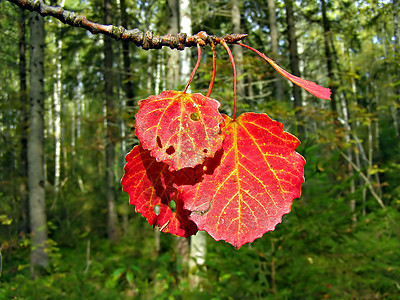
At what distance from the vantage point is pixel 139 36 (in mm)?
536

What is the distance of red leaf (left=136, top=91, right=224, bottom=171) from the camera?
413 mm

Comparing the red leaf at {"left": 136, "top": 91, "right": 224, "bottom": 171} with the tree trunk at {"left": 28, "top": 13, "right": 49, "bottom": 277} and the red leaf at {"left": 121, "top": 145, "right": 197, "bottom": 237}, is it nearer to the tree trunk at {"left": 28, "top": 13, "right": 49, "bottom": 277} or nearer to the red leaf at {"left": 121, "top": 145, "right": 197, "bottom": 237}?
the red leaf at {"left": 121, "top": 145, "right": 197, "bottom": 237}

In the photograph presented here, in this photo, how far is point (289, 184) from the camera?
43 cm

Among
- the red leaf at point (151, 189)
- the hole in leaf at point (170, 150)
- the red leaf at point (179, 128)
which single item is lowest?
the red leaf at point (151, 189)

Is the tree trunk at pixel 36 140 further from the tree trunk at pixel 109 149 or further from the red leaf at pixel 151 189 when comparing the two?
the red leaf at pixel 151 189

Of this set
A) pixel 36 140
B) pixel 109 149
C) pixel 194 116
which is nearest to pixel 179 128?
pixel 194 116

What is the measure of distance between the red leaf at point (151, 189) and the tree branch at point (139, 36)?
179 mm

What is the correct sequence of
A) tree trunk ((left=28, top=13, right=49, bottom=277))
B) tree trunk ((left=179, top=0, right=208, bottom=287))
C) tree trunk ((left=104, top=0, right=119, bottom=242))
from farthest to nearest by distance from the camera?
tree trunk ((left=104, top=0, right=119, bottom=242)), tree trunk ((left=28, top=13, right=49, bottom=277)), tree trunk ((left=179, top=0, right=208, bottom=287))

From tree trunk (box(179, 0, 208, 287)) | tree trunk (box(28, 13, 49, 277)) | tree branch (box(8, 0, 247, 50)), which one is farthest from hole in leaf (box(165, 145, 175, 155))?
tree trunk (box(28, 13, 49, 277))

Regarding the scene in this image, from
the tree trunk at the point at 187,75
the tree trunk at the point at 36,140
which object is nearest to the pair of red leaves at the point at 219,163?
the tree trunk at the point at 187,75

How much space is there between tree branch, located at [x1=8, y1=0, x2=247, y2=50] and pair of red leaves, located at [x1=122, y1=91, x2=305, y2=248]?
99 mm

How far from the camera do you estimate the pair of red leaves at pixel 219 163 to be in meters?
0.42

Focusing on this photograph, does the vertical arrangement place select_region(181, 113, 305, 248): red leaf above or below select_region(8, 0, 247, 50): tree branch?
below

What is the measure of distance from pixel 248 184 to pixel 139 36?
30 cm
